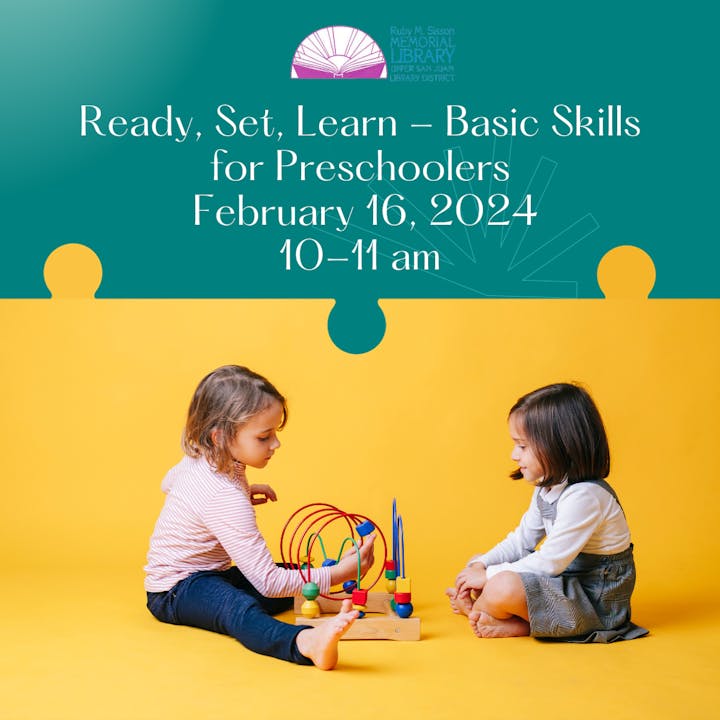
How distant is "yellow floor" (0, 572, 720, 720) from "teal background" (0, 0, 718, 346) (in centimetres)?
129

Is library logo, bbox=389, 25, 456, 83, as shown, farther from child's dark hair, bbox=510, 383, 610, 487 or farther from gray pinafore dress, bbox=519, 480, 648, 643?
gray pinafore dress, bbox=519, 480, 648, 643

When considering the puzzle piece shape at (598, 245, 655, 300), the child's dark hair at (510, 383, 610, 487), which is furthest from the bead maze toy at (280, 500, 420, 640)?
the puzzle piece shape at (598, 245, 655, 300)

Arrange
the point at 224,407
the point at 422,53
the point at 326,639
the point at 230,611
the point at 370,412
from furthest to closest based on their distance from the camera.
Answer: the point at 422,53, the point at 370,412, the point at 224,407, the point at 230,611, the point at 326,639

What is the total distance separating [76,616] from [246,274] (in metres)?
1.33

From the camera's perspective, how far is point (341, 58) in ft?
11.7

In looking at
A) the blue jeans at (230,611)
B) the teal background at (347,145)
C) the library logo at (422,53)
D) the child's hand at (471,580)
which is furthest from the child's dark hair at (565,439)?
the library logo at (422,53)

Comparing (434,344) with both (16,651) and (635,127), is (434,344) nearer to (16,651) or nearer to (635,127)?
(635,127)

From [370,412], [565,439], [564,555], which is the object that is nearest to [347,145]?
[370,412]

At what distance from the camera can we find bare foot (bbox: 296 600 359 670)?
207 cm

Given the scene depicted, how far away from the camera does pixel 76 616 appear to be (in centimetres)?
266

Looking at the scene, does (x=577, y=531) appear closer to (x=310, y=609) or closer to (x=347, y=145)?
(x=310, y=609)

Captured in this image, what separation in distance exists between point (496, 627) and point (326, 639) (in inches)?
20.3

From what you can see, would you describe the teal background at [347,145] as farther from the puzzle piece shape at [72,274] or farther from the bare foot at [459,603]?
the bare foot at [459,603]

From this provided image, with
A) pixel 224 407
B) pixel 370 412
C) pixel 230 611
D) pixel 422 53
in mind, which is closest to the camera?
pixel 230 611
